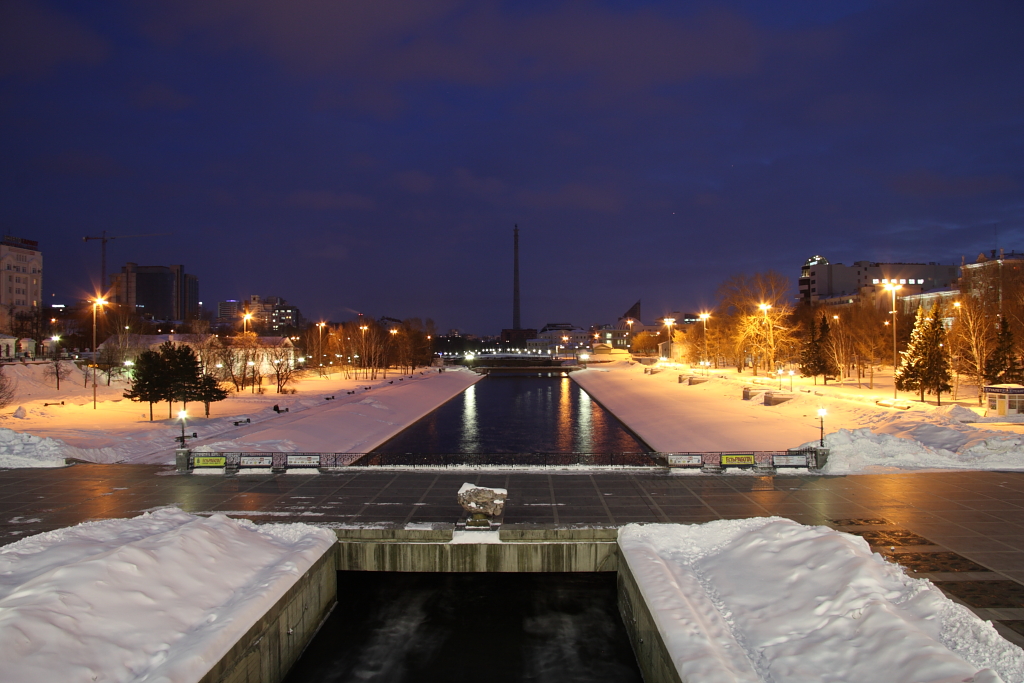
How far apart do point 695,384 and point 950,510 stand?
5018cm

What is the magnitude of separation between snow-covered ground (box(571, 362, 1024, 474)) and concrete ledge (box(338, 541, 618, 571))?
11813 millimetres

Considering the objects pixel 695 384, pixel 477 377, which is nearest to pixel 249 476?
pixel 695 384

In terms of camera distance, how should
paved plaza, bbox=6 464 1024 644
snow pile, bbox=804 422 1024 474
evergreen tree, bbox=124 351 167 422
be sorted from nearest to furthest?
paved plaza, bbox=6 464 1024 644 → snow pile, bbox=804 422 1024 474 → evergreen tree, bbox=124 351 167 422

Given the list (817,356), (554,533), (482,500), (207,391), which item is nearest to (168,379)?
(207,391)

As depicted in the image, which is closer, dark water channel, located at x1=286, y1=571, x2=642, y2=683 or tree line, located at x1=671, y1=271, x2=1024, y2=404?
dark water channel, located at x1=286, y1=571, x2=642, y2=683

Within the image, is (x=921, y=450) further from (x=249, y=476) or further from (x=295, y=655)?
(x=249, y=476)

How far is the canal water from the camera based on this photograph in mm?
39531

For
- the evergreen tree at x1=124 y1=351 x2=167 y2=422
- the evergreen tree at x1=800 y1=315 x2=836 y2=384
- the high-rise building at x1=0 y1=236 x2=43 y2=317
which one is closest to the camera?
the evergreen tree at x1=124 y1=351 x2=167 y2=422

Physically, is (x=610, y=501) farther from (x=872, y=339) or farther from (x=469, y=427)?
(x=872, y=339)

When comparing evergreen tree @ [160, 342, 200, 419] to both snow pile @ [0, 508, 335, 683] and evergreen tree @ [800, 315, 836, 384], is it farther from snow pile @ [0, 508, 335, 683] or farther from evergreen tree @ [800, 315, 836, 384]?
evergreen tree @ [800, 315, 836, 384]

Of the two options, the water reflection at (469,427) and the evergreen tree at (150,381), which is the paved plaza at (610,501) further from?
the water reflection at (469,427)

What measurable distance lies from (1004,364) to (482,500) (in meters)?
40.6

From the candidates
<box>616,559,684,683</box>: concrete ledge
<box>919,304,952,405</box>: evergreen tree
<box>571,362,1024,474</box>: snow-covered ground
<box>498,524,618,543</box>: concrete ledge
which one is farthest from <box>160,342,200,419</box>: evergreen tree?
<box>919,304,952,405</box>: evergreen tree

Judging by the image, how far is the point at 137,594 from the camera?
10.8 meters
